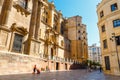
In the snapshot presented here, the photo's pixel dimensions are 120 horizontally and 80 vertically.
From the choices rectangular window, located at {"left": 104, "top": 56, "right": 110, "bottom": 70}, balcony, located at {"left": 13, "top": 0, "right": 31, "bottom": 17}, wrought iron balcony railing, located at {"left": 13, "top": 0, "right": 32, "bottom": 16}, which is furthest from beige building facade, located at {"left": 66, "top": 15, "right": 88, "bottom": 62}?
balcony, located at {"left": 13, "top": 0, "right": 31, "bottom": 17}

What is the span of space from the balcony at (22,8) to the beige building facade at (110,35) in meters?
13.4

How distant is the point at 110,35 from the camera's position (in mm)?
16969

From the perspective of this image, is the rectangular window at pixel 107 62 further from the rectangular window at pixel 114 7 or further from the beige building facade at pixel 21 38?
the beige building facade at pixel 21 38

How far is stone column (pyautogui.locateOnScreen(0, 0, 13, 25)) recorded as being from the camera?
48.3 ft

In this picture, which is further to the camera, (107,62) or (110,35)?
(107,62)

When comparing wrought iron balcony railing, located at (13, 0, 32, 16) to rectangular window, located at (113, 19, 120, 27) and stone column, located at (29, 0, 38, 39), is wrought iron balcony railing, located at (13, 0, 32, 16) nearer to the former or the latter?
stone column, located at (29, 0, 38, 39)

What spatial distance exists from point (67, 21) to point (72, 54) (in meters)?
15.8

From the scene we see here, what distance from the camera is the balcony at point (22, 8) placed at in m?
17.6

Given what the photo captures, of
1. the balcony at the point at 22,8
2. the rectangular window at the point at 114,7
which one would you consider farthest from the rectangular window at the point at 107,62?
the balcony at the point at 22,8

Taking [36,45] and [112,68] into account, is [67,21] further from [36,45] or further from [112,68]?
[112,68]

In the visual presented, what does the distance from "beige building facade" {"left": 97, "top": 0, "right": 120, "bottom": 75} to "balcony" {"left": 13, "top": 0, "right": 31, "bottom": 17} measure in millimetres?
13402

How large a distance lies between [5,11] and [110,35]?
51.9 ft

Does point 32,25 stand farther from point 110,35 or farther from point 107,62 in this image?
point 107,62

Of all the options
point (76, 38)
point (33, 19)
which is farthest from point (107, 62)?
point (76, 38)
